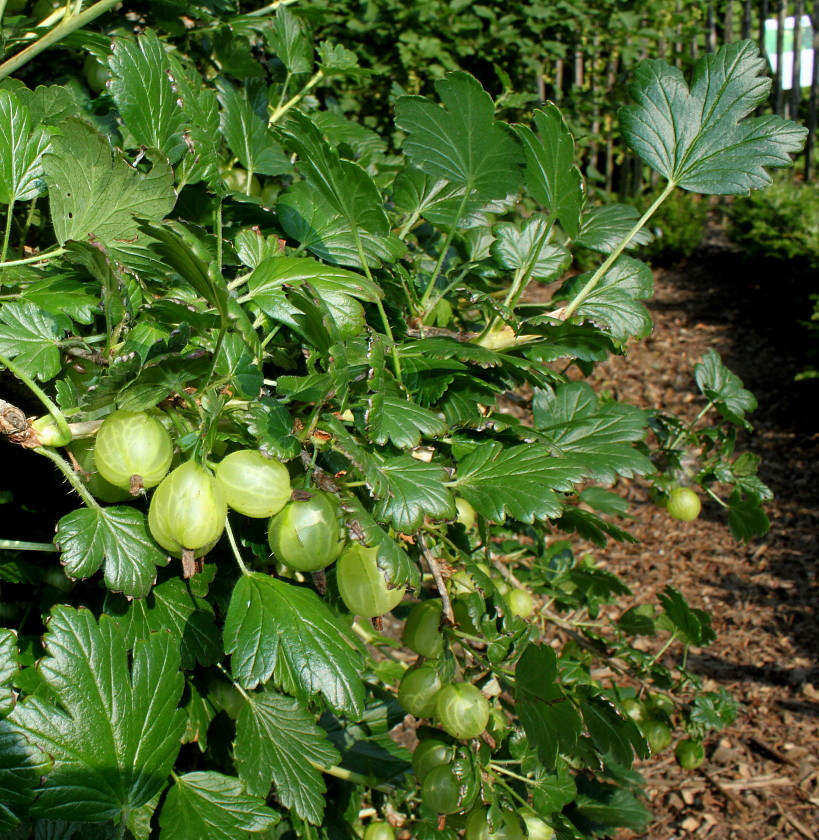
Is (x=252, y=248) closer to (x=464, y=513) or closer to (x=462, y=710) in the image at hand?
(x=464, y=513)

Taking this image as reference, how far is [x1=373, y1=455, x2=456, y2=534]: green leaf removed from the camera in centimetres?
54

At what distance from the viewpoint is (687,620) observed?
1106mm

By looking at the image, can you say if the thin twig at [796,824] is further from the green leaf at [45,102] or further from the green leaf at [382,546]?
the green leaf at [45,102]

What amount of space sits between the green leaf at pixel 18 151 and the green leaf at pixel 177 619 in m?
0.36

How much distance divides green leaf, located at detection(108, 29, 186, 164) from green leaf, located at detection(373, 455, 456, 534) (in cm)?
36

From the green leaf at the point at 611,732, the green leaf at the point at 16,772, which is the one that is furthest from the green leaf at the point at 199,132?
the green leaf at the point at 611,732

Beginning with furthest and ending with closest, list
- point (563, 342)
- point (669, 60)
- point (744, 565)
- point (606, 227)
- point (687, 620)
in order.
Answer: point (669, 60) < point (744, 565) < point (687, 620) < point (606, 227) < point (563, 342)

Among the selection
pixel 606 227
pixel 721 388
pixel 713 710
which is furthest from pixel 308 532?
pixel 713 710

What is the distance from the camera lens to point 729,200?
16.3 ft

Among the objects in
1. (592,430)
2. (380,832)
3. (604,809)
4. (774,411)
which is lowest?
(774,411)

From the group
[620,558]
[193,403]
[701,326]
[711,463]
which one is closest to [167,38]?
[193,403]

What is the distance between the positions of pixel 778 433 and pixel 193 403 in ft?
11.5

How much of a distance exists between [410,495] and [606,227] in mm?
453

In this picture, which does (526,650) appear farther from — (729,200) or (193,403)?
(729,200)
